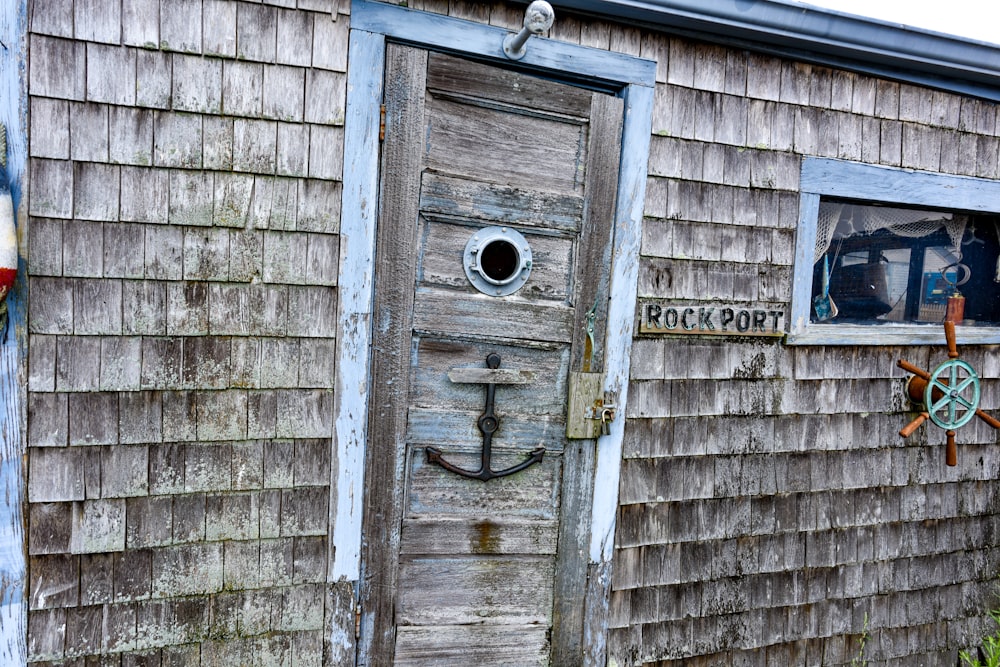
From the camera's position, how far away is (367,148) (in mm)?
2057

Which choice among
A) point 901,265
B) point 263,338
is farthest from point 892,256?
point 263,338

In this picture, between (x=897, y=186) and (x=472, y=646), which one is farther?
(x=897, y=186)

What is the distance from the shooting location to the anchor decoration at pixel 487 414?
222 cm

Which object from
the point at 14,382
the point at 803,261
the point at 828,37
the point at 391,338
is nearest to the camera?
the point at 14,382

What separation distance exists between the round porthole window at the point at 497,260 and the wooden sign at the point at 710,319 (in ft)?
1.80

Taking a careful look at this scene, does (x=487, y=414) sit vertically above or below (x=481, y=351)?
below

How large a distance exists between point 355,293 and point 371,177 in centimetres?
40

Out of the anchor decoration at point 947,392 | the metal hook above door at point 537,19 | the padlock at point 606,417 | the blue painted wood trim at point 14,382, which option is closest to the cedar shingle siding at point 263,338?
the blue painted wood trim at point 14,382

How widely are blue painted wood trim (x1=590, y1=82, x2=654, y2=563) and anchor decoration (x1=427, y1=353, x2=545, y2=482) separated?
1.41ft

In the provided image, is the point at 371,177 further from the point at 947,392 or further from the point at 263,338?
the point at 947,392

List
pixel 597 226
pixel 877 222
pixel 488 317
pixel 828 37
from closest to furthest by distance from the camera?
1. pixel 488 317
2. pixel 597 226
3. pixel 828 37
4. pixel 877 222

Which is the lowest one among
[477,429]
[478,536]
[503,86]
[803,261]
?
[478,536]

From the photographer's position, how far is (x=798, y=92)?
2.59 metres

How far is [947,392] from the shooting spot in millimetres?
2736
